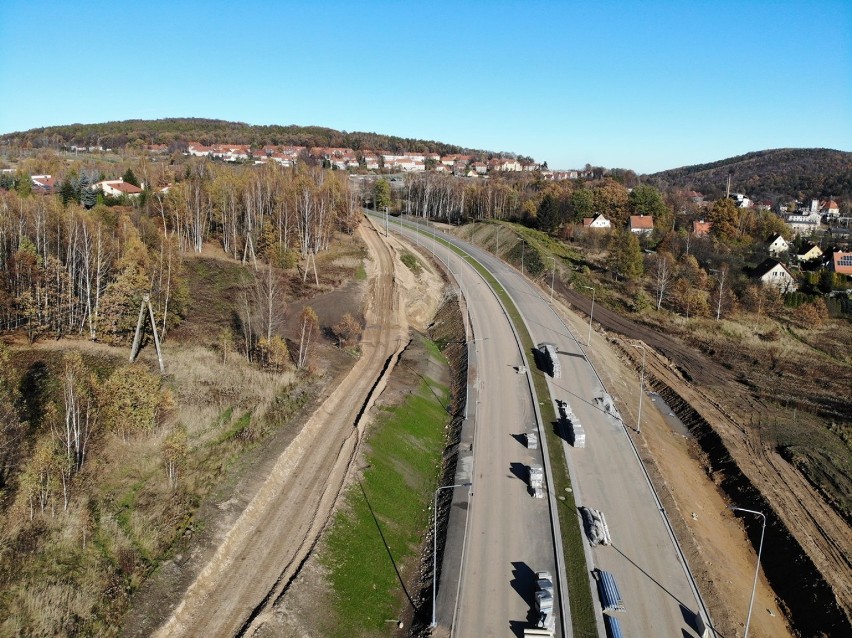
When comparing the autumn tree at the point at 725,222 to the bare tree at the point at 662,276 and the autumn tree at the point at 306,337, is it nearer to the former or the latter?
the bare tree at the point at 662,276

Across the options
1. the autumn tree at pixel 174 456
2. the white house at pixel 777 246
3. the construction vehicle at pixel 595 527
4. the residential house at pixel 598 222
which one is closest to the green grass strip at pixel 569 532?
the construction vehicle at pixel 595 527

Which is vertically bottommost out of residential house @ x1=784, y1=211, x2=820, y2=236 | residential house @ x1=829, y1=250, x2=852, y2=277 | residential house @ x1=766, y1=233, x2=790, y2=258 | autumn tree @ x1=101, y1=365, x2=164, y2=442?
autumn tree @ x1=101, y1=365, x2=164, y2=442

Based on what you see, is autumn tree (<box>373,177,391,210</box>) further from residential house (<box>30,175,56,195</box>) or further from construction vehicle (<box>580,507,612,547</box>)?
construction vehicle (<box>580,507,612,547</box>)

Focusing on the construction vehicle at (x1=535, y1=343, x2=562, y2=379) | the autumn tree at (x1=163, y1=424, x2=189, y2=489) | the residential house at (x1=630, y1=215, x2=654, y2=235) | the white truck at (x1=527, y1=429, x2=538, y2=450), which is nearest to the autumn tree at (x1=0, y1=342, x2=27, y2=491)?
the autumn tree at (x1=163, y1=424, x2=189, y2=489)

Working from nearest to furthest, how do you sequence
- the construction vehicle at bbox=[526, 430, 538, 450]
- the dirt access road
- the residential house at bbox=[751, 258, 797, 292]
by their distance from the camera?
1. the dirt access road
2. the construction vehicle at bbox=[526, 430, 538, 450]
3. the residential house at bbox=[751, 258, 797, 292]

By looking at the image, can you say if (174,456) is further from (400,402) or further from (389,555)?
(400,402)

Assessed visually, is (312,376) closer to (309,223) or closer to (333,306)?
(333,306)

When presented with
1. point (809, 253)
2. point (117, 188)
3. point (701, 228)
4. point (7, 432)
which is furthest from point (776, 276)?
point (117, 188)
